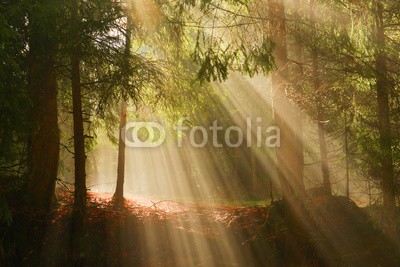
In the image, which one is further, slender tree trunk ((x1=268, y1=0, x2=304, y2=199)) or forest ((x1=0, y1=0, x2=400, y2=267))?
slender tree trunk ((x1=268, y1=0, x2=304, y2=199))

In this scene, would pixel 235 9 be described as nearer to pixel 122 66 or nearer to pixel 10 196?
pixel 122 66

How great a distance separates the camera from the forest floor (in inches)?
332

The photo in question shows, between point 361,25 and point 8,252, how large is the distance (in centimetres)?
839

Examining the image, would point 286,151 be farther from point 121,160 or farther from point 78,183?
point 121,160

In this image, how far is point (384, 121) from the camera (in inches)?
339

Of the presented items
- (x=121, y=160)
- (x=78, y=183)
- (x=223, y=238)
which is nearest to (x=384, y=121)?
(x=223, y=238)

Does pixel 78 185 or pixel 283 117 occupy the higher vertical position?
pixel 283 117

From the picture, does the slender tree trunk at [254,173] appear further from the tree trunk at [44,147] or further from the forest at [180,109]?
the tree trunk at [44,147]

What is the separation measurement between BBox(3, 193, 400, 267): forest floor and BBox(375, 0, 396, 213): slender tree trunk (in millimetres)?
779

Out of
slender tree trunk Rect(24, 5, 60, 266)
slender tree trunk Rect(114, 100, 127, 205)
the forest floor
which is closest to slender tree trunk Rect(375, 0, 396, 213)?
the forest floor

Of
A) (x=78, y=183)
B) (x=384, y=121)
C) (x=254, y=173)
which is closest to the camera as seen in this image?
(x=78, y=183)

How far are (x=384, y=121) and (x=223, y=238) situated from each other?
17.3ft

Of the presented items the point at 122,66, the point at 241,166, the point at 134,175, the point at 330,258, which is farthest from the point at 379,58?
the point at 134,175

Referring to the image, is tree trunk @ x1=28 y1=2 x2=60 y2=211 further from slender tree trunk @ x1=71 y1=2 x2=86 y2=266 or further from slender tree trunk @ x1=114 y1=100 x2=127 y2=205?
slender tree trunk @ x1=114 y1=100 x2=127 y2=205
